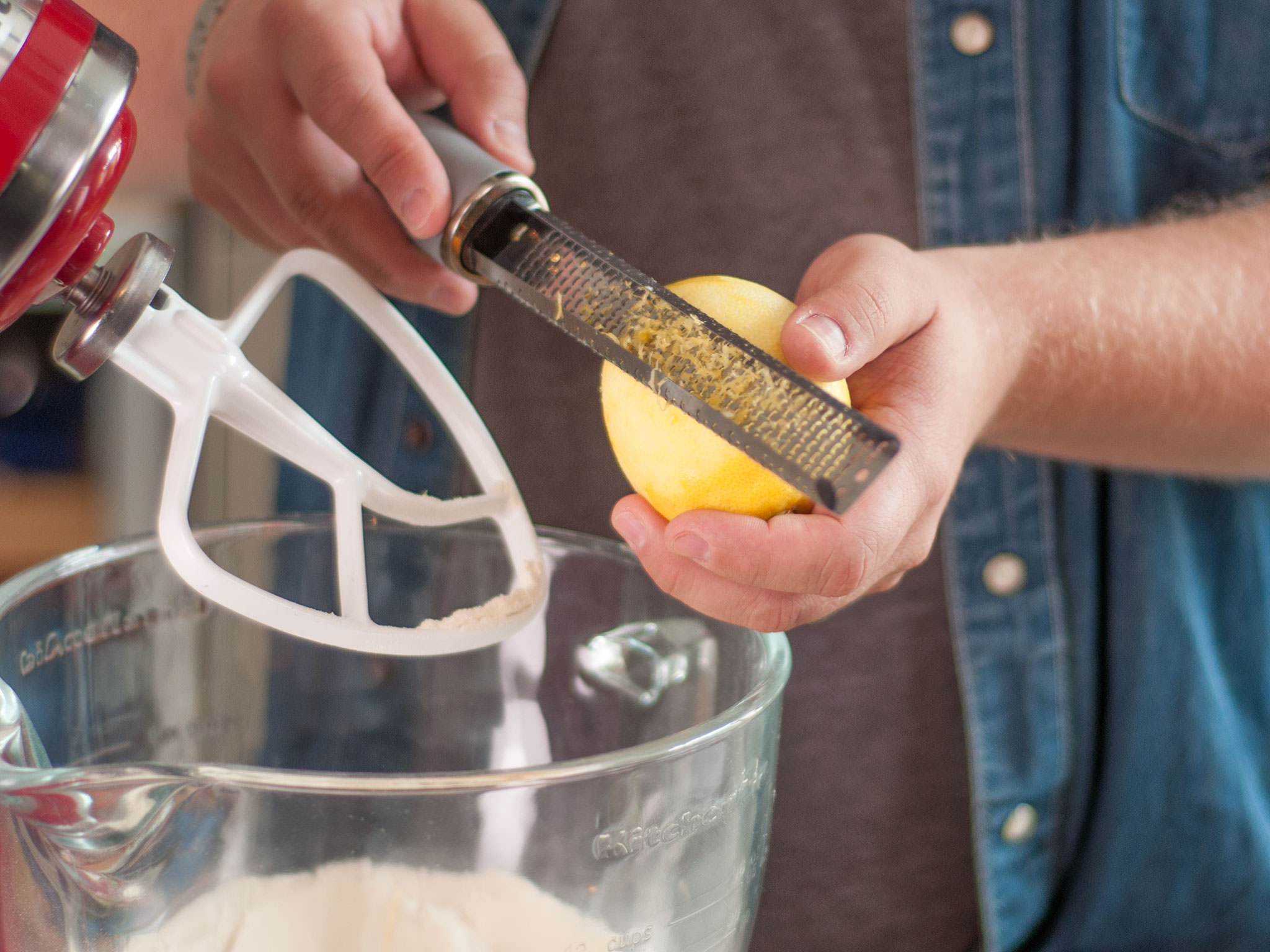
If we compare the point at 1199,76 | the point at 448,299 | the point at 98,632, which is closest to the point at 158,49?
the point at 448,299

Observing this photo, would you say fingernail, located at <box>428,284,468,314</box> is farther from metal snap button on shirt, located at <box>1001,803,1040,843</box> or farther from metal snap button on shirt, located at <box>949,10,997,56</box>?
metal snap button on shirt, located at <box>1001,803,1040,843</box>

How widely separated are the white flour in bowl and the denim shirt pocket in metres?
0.78

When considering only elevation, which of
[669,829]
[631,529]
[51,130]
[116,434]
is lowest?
[116,434]

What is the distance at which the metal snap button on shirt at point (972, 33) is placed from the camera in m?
0.91

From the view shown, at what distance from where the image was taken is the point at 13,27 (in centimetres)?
38

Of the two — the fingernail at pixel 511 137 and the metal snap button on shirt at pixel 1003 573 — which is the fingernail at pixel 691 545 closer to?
the fingernail at pixel 511 137

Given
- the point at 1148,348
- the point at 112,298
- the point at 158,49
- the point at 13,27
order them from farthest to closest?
the point at 158,49, the point at 1148,348, the point at 112,298, the point at 13,27

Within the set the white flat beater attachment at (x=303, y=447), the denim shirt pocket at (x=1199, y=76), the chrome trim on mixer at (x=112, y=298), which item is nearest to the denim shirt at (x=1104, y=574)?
the denim shirt pocket at (x=1199, y=76)

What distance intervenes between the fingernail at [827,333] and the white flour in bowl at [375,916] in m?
0.29

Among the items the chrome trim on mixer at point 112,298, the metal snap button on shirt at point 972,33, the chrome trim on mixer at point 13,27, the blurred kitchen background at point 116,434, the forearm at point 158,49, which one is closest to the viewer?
the chrome trim on mixer at point 13,27

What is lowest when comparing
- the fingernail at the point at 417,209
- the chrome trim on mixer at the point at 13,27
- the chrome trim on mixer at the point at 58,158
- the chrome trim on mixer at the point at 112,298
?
the chrome trim on mixer at the point at 112,298

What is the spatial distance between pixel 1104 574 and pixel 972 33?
48 cm

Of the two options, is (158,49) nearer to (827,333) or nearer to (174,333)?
(174,333)

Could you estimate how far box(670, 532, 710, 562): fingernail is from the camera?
509 mm
